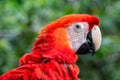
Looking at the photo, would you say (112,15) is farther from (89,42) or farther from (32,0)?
(89,42)

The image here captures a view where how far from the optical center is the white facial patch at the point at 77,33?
2.05m

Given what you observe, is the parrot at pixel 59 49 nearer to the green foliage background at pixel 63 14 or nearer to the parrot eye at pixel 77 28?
the parrot eye at pixel 77 28

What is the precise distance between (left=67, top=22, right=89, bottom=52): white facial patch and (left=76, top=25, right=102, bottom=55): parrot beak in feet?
0.05

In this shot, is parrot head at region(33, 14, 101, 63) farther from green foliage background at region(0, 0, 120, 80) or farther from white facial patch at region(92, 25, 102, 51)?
green foliage background at region(0, 0, 120, 80)

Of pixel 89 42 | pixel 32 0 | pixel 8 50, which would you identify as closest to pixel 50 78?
pixel 89 42

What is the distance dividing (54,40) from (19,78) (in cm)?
22

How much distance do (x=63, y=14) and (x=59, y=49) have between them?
840 mm

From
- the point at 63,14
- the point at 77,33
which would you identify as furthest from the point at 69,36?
the point at 63,14

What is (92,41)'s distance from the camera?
6.91 ft

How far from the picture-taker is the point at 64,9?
111 inches

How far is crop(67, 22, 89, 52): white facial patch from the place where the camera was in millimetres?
2049

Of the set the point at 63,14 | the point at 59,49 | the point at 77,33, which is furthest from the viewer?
the point at 63,14

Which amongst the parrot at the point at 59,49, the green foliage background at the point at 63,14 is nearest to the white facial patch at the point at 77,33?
the parrot at the point at 59,49

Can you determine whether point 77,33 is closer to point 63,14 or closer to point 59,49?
point 59,49
